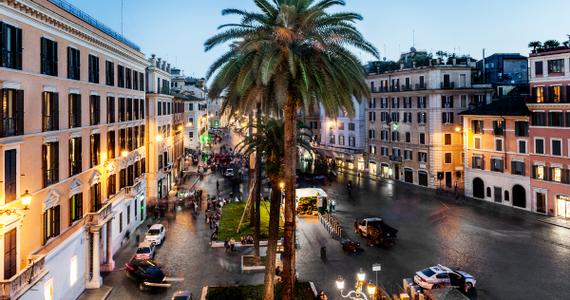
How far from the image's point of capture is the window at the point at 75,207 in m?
27.1

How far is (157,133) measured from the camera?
186 feet

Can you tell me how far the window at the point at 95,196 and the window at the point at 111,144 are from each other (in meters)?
3.59

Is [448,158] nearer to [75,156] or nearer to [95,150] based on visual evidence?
[95,150]

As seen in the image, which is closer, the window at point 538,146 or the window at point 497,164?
the window at point 538,146

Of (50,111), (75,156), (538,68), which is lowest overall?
(75,156)

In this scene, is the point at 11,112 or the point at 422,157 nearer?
the point at 11,112

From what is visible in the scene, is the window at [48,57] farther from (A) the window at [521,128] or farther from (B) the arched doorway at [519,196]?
(B) the arched doorway at [519,196]

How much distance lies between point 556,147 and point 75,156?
49863mm

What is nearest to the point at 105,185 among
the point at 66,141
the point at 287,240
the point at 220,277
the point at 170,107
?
the point at 66,141

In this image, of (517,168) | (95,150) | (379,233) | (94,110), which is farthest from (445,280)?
(517,168)

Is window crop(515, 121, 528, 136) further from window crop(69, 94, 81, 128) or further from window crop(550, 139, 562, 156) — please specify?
window crop(69, 94, 81, 128)

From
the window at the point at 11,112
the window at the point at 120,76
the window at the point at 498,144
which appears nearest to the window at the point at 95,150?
the window at the point at 120,76

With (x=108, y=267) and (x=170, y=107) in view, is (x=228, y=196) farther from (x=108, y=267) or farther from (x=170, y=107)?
(x=108, y=267)

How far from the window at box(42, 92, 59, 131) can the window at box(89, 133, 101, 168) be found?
640cm
